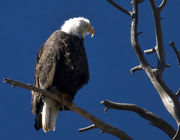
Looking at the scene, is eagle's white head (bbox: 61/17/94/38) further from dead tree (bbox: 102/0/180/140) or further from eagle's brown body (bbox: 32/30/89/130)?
dead tree (bbox: 102/0/180/140)

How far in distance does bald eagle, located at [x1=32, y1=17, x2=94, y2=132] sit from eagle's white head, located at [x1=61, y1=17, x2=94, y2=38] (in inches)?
12.0

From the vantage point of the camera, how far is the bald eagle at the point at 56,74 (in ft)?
15.1

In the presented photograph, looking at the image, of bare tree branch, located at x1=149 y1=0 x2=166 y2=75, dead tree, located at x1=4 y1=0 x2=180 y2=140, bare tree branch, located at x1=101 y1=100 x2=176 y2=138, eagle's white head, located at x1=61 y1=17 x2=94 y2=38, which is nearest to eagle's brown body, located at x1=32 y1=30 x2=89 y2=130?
dead tree, located at x1=4 y1=0 x2=180 y2=140

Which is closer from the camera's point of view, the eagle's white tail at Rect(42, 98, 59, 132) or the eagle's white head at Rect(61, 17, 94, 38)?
the eagle's white tail at Rect(42, 98, 59, 132)

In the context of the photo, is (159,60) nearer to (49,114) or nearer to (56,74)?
(56,74)

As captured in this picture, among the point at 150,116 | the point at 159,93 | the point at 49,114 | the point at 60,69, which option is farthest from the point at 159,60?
the point at 49,114

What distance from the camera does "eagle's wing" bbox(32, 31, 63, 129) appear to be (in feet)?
15.1

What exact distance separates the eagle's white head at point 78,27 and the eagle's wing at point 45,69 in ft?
1.47

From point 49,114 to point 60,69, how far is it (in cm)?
49

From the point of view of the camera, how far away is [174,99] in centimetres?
427

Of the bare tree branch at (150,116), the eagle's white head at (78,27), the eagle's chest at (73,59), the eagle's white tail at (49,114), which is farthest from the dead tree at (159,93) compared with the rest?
the eagle's white head at (78,27)

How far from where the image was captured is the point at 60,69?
184 inches

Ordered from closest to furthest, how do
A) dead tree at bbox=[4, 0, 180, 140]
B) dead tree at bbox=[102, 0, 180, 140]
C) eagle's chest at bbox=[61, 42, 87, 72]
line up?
dead tree at bbox=[4, 0, 180, 140]
dead tree at bbox=[102, 0, 180, 140]
eagle's chest at bbox=[61, 42, 87, 72]

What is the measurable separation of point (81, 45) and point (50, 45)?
0.40 meters
